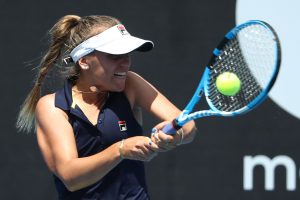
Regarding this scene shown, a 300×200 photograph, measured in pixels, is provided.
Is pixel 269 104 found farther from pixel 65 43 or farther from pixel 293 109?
pixel 65 43

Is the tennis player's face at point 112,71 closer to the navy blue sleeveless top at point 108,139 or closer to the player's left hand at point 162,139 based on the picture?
the navy blue sleeveless top at point 108,139

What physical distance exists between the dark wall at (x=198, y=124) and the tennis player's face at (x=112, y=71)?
58.4 inches

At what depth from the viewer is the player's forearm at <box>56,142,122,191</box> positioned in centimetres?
279

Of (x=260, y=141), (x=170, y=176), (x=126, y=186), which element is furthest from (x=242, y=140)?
(x=126, y=186)

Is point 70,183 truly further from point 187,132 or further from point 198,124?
point 198,124

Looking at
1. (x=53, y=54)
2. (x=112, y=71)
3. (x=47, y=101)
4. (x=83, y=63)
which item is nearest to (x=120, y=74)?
(x=112, y=71)

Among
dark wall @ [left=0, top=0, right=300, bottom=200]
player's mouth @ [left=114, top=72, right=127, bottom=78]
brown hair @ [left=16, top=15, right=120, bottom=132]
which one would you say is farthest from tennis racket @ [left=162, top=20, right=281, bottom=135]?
dark wall @ [left=0, top=0, right=300, bottom=200]

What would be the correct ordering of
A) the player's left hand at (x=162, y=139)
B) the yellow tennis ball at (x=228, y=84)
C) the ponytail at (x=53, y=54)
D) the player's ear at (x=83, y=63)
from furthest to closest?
the ponytail at (x=53, y=54)
the player's ear at (x=83, y=63)
the yellow tennis ball at (x=228, y=84)
the player's left hand at (x=162, y=139)

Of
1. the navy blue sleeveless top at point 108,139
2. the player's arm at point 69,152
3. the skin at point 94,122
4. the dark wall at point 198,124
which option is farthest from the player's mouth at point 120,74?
the dark wall at point 198,124

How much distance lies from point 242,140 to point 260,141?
0.10m

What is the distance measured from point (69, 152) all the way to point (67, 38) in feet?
1.73

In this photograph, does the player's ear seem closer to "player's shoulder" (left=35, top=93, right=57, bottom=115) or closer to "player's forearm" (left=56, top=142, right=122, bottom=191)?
"player's shoulder" (left=35, top=93, right=57, bottom=115)

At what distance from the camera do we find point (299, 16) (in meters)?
4.45

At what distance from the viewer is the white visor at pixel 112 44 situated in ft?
9.70
